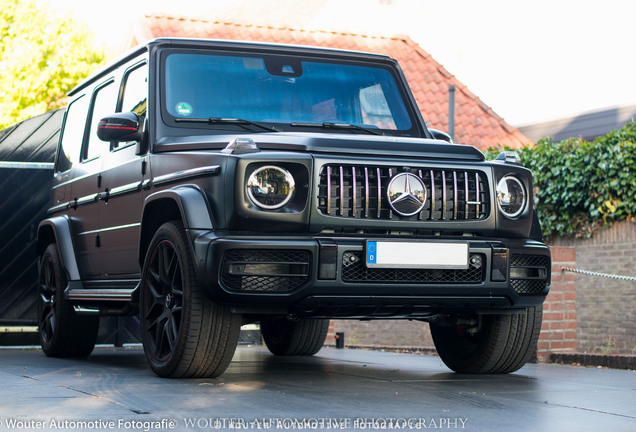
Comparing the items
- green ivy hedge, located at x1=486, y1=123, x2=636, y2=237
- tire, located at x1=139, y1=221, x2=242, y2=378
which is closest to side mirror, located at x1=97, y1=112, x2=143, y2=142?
tire, located at x1=139, y1=221, x2=242, y2=378

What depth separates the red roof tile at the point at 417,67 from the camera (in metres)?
22.0

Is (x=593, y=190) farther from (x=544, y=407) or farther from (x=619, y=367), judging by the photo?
(x=544, y=407)

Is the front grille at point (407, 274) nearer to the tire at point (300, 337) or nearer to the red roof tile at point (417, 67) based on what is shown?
the tire at point (300, 337)

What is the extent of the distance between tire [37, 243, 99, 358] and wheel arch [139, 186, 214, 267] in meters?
1.83

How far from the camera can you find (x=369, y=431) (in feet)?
13.2

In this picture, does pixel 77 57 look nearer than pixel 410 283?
No

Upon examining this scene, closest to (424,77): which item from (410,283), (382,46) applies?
(382,46)

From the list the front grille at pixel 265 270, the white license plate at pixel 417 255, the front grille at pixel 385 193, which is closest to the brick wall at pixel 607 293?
the front grille at pixel 385 193

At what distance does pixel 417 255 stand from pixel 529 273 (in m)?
0.81

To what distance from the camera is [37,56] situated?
84.3 ft

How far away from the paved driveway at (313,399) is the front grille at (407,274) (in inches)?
23.9

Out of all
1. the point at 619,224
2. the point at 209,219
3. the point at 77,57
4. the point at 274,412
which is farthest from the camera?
the point at 77,57

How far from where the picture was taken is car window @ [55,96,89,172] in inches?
325

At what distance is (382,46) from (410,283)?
63.4 feet
